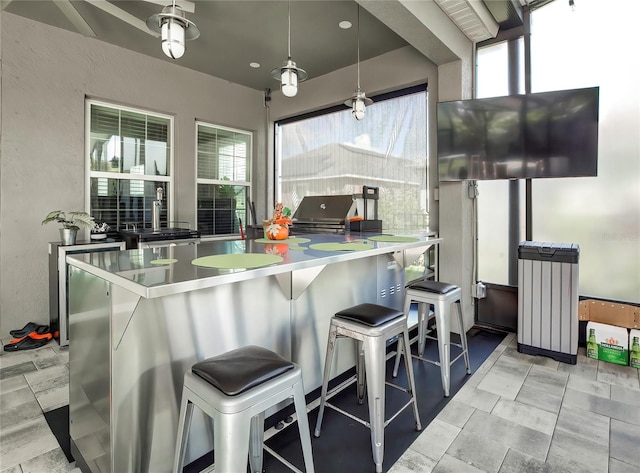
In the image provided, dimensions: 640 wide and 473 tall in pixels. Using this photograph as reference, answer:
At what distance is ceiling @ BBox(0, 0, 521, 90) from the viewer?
2.99 m

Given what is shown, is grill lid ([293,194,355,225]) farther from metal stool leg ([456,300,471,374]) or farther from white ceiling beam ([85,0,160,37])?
white ceiling beam ([85,0,160,37])

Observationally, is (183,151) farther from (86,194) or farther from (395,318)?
(395,318)

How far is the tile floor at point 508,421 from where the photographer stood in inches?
65.2

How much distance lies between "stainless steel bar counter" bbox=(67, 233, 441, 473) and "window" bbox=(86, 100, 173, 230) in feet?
8.93

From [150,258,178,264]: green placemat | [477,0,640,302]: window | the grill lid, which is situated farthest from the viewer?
the grill lid

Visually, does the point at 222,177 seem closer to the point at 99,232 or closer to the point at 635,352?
the point at 99,232

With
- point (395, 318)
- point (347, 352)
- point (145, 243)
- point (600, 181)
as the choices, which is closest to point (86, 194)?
point (145, 243)

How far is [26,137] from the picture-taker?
333 cm

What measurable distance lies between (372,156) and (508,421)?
3084 mm

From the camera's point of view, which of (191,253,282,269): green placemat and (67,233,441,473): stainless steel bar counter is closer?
(67,233,441,473): stainless steel bar counter

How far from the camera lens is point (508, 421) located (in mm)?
1981

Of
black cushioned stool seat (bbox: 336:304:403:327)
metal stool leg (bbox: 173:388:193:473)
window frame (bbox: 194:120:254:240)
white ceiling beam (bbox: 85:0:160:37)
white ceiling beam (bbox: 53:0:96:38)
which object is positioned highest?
white ceiling beam (bbox: 85:0:160:37)

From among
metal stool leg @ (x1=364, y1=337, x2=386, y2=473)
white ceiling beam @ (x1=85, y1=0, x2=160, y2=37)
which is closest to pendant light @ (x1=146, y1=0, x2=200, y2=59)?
white ceiling beam @ (x1=85, y1=0, x2=160, y2=37)

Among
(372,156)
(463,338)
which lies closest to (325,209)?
(372,156)
